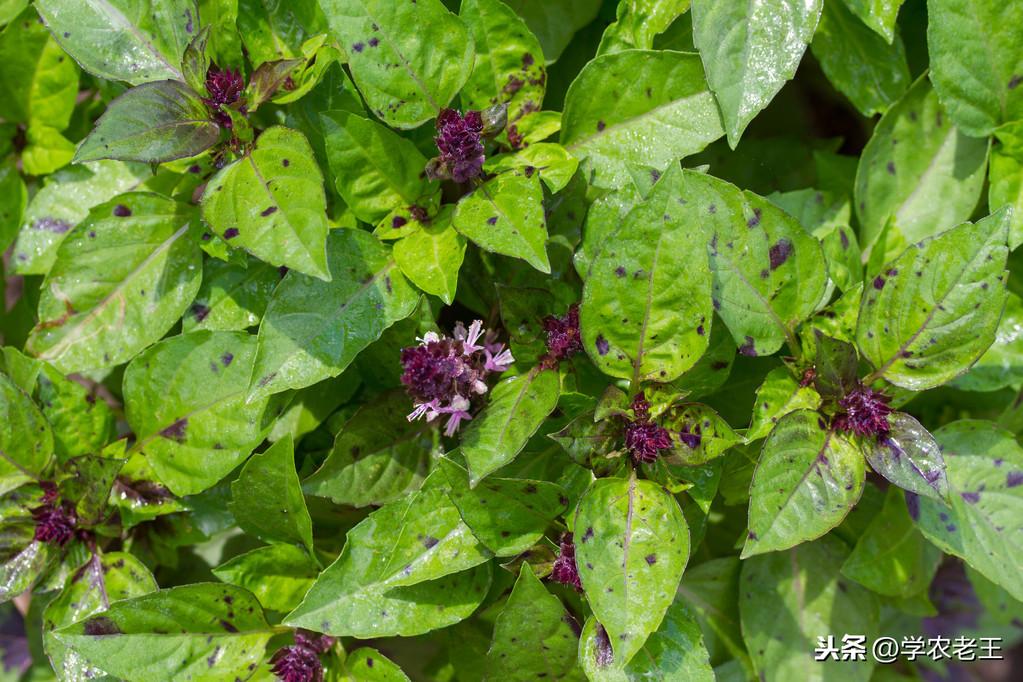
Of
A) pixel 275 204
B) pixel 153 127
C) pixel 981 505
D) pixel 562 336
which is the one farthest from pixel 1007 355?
pixel 153 127

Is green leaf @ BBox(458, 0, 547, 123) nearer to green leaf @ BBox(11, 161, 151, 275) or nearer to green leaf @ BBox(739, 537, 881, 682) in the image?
green leaf @ BBox(11, 161, 151, 275)

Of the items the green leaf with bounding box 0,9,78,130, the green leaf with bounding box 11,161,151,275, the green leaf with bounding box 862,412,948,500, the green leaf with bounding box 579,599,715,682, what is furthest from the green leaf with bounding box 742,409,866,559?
the green leaf with bounding box 0,9,78,130

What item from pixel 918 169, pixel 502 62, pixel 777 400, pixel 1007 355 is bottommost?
pixel 1007 355

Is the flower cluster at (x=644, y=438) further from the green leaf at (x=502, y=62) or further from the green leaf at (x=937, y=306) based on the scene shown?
the green leaf at (x=502, y=62)

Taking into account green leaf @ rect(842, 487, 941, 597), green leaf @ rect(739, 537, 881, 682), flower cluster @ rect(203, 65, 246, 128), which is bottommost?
green leaf @ rect(739, 537, 881, 682)

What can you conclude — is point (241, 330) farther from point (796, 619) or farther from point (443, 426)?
point (796, 619)

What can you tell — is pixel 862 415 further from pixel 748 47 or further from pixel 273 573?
pixel 273 573
